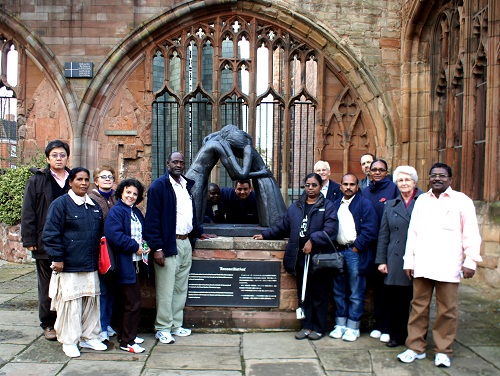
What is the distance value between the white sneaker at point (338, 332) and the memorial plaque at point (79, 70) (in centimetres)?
818

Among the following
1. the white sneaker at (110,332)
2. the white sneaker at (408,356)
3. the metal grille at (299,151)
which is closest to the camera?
the white sneaker at (408,356)

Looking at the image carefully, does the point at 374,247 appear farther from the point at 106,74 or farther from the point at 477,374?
the point at 106,74

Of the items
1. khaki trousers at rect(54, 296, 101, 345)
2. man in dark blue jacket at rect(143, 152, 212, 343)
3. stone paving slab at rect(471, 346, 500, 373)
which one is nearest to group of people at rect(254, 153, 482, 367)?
stone paving slab at rect(471, 346, 500, 373)

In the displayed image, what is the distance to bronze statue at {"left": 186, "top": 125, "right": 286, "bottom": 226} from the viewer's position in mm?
5711

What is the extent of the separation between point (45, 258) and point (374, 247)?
3.06m

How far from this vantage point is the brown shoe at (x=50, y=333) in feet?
16.5

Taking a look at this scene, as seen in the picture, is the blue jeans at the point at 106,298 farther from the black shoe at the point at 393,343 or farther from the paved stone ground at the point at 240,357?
the black shoe at the point at 393,343

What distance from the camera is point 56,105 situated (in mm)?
11594

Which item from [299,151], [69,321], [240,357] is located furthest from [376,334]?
[299,151]

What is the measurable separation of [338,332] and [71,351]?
2418mm

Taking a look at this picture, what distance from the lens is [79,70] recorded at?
11.3 metres

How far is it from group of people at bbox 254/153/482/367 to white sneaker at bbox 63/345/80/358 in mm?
1973

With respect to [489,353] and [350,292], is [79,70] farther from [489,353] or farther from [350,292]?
[489,353]

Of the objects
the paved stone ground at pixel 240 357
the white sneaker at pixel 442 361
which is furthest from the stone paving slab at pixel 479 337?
the white sneaker at pixel 442 361
